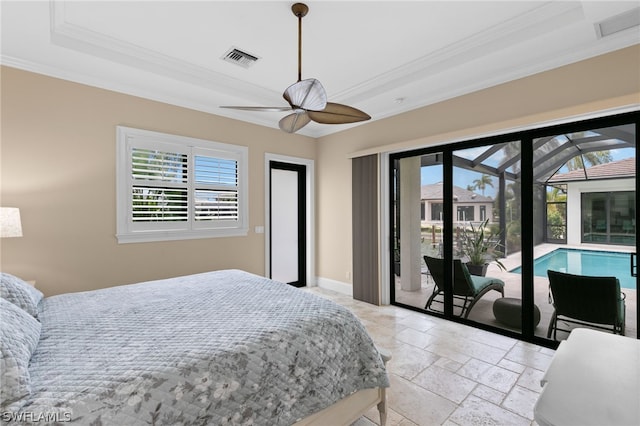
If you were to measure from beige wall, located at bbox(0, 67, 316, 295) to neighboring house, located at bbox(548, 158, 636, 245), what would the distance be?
14.0ft

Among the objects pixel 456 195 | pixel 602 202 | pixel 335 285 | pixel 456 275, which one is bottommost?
pixel 335 285

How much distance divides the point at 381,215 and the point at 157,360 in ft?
11.2

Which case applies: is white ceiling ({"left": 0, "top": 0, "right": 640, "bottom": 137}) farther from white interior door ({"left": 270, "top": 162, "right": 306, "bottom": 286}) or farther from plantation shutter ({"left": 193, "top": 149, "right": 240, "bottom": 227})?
white interior door ({"left": 270, "top": 162, "right": 306, "bottom": 286})

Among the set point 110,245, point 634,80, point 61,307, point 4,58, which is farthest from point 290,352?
point 4,58

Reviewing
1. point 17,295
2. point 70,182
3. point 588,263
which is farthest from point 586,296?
point 70,182

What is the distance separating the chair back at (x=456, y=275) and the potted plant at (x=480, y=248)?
94mm

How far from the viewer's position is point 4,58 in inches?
104

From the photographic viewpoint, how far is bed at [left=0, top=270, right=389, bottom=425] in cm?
108

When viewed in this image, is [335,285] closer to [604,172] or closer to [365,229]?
[365,229]

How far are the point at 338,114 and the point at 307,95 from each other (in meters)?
0.46

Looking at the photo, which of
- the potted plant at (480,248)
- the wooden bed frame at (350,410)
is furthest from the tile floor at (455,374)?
the potted plant at (480,248)

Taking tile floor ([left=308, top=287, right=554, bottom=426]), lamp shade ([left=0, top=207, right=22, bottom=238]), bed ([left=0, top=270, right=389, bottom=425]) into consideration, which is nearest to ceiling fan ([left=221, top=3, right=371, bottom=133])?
bed ([left=0, top=270, right=389, bottom=425])

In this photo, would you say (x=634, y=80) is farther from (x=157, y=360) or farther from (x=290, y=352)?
(x=157, y=360)

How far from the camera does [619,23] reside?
2209mm
